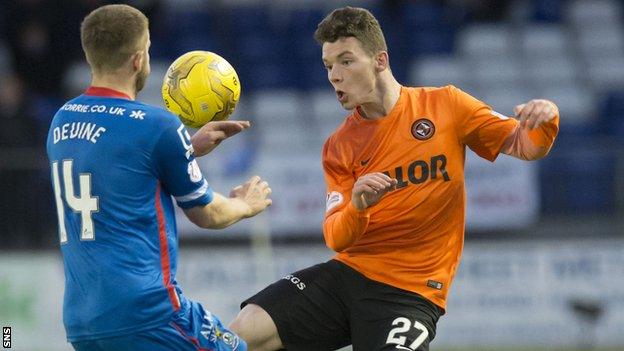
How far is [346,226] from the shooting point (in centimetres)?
636

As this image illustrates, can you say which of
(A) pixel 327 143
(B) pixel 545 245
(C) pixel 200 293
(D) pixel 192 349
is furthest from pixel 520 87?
(D) pixel 192 349

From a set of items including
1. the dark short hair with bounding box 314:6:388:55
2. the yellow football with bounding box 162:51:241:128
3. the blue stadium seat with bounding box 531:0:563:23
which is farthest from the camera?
the blue stadium seat with bounding box 531:0:563:23

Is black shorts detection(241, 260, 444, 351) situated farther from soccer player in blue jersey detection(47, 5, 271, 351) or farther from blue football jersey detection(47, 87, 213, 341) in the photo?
blue football jersey detection(47, 87, 213, 341)

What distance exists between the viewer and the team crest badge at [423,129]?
Result: 6.79 metres

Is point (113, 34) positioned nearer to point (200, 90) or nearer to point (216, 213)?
point (216, 213)

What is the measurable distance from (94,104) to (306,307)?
1918 millimetres

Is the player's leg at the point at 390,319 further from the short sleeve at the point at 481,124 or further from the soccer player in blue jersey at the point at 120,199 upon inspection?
the soccer player in blue jersey at the point at 120,199

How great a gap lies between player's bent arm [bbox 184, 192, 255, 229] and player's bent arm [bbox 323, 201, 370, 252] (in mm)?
695

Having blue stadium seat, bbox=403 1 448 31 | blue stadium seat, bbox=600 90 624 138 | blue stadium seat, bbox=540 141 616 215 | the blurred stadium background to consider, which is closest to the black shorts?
A: the blurred stadium background

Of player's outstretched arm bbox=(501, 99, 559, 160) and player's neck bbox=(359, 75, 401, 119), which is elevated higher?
player's neck bbox=(359, 75, 401, 119)

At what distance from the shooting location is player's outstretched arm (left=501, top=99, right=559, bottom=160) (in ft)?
20.2

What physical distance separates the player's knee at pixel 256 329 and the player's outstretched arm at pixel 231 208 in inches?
39.2

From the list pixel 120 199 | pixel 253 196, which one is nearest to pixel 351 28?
pixel 253 196

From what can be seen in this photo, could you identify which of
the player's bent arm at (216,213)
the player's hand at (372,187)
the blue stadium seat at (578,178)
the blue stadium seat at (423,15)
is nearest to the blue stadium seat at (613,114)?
the blue stadium seat at (578,178)
